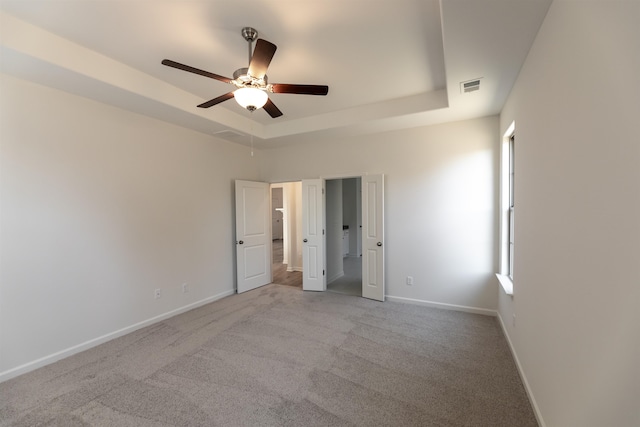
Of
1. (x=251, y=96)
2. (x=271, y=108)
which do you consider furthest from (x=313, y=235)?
(x=251, y=96)

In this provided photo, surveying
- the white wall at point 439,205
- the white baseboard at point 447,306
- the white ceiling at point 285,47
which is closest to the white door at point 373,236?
the white wall at point 439,205

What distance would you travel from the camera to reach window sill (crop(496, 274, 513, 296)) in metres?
2.73

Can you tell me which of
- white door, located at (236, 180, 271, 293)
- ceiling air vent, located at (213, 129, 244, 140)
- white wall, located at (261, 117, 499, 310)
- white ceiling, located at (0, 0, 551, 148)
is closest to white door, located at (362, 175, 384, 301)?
white wall, located at (261, 117, 499, 310)

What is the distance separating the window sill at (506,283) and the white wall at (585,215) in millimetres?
772

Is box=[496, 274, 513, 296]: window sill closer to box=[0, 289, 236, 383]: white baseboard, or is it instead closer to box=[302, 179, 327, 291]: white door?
box=[302, 179, 327, 291]: white door

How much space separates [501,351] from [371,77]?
10.5ft

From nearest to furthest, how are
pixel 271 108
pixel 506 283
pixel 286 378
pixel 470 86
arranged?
pixel 286 378
pixel 271 108
pixel 470 86
pixel 506 283

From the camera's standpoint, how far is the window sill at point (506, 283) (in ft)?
8.96

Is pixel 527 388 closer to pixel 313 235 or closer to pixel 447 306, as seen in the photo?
pixel 447 306

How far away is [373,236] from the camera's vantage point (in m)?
4.26

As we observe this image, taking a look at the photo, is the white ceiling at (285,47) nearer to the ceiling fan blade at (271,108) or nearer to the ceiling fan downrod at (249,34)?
the ceiling fan downrod at (249,34)

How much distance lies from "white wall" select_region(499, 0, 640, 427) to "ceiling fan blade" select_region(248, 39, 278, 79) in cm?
164

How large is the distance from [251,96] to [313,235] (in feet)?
10.1

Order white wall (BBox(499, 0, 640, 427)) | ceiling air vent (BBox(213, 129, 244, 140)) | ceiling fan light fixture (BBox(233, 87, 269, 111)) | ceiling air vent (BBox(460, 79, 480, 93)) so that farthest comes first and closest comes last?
ceiling air vent (BBox(213, 129, 244, 140)) → ceiling air vent (BBox(460, 79, 480, 93)) → ceiling fan light fixture (BBox(233, 87, 269, 111)) → white wall (BBox(499, 0, 640, 427))
